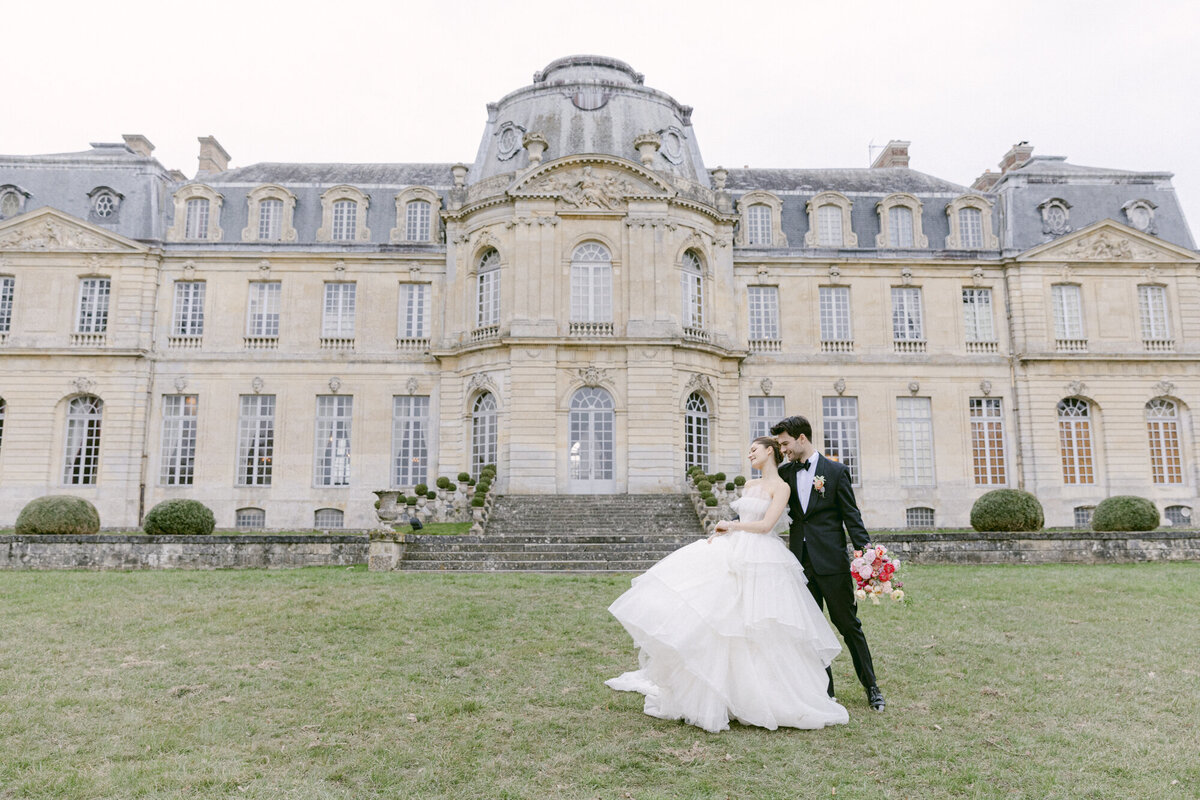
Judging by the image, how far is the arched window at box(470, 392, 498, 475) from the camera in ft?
70.9

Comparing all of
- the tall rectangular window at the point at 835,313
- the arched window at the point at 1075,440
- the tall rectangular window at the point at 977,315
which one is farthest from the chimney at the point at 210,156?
the arched window at the point at 1075,440

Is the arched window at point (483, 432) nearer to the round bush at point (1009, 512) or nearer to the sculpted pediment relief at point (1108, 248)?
the round bush at point (1009, 512)

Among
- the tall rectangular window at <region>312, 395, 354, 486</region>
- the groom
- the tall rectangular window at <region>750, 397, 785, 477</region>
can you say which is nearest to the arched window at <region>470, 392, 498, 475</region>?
the tall rectangular window at <region>312, 395, 354, 486</region>

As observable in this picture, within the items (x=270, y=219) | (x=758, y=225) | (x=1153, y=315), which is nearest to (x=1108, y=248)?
(x=1153, y=315)

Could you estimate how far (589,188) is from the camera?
21.6 m

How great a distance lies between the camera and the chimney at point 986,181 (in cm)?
2825

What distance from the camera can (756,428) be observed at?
944 inches

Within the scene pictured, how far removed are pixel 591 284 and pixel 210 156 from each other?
14.8 metres

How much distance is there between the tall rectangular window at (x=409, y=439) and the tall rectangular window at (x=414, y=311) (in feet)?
6.22

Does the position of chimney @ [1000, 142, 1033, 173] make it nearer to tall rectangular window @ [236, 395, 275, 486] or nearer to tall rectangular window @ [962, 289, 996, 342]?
tall rectangular window @ [962, 289, 996, 342]

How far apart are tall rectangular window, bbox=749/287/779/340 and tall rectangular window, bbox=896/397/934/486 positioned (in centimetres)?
423

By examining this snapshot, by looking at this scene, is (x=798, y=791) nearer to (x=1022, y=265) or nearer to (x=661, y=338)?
(x=661, y=338)

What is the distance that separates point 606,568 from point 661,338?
338 inches

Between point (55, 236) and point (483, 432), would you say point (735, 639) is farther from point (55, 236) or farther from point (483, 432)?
point (55, 236)
